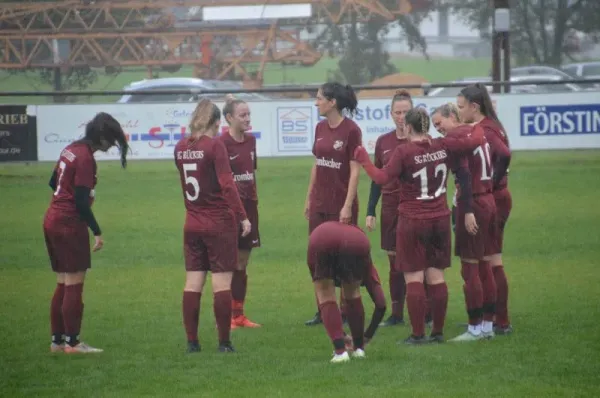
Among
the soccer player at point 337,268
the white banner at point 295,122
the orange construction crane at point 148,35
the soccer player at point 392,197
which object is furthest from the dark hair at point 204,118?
the orange construction crane at point 148,35

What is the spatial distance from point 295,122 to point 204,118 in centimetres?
1375

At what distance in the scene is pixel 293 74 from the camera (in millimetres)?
41438

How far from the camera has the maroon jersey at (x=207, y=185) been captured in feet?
28.9

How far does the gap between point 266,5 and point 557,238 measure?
2341cm

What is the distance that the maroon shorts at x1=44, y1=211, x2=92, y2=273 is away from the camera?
30.0ft

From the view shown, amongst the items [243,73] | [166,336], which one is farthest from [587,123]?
[243,73]

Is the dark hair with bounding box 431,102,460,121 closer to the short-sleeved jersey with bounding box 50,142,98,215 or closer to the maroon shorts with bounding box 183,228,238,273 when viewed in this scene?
the maroon shorts with bounding box 183,228,238,273

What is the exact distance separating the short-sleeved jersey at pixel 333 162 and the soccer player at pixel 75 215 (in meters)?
1.68

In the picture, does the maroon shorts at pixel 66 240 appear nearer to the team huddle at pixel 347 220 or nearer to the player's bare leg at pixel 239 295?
the team huddle at pixel 347 220

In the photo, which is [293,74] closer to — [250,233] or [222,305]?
[250,233]

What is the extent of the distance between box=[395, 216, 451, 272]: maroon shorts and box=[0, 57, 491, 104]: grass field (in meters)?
22.3

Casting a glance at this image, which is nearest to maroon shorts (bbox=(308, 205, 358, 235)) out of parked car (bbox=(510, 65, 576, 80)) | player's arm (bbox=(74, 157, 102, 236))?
player's arm (bbox=(74, 157, 102, 236))

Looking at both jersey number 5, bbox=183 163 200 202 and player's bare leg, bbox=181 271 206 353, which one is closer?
jersey number 5, bbox=183 163 200 202

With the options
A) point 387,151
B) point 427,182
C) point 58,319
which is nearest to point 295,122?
point 387,151
